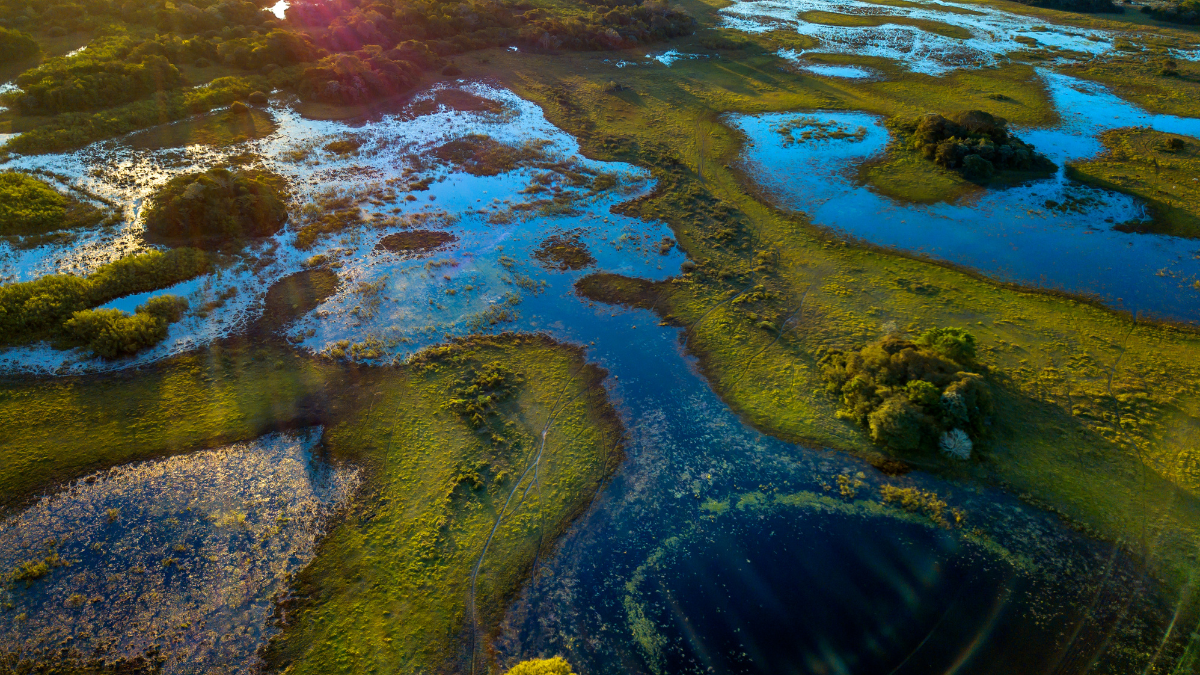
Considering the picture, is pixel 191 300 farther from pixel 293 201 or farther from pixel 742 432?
pixel 742 432

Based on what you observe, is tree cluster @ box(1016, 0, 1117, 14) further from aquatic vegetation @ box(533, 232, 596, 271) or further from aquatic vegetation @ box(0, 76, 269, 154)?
aquatic vegetation @ box(0, 76, 269, 154)

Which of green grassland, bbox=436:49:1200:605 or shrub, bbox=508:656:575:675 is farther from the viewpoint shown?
green grassland, bbox=436:49:1200:605

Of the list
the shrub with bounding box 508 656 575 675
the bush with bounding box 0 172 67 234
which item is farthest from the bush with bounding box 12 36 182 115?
the shrub with bounding box 508 656 575 675

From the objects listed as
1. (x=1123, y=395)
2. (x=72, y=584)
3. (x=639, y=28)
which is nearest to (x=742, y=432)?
(x=1123, y=395)

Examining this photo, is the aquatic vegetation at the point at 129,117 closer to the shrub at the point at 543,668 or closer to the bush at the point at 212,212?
the bush at the point at 212,212

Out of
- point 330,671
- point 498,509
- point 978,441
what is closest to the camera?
point 330,671

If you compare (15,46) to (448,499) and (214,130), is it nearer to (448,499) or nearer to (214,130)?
(214,130)

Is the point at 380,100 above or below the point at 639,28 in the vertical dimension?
below
